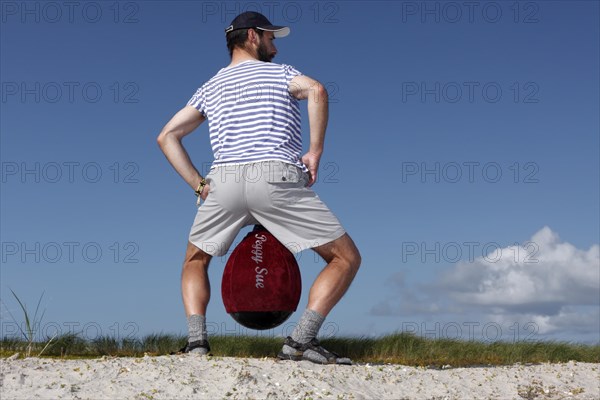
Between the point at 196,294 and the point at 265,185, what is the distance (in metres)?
1.13

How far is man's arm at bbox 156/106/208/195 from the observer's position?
5.94 m

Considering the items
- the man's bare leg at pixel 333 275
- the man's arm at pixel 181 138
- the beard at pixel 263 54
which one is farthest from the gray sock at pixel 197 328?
the beard at pixel 263 54

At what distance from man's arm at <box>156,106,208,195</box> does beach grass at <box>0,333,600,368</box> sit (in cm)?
177

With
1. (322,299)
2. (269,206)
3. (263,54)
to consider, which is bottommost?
(322,299)

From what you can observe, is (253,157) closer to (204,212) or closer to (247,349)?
(204,212)

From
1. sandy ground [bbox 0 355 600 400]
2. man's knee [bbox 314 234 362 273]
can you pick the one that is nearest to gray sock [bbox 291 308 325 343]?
sandy ground [bbox 0 355 600 400]

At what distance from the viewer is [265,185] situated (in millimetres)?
5379

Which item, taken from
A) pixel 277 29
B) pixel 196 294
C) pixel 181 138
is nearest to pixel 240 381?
pixel 196 294

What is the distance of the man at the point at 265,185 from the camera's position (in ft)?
17.9

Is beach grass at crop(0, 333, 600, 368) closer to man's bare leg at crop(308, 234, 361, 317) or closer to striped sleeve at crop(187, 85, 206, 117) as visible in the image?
man's bare leg at crop(308, 234, 361, 317)

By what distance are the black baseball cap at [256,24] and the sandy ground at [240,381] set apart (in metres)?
2.62

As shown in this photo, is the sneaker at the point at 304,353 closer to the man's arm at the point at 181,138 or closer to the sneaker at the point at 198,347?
the sneaker at the point at 198,347

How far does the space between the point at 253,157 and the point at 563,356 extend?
16.0 ft

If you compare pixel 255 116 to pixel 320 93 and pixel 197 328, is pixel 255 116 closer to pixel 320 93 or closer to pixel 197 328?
pixel 320 93
